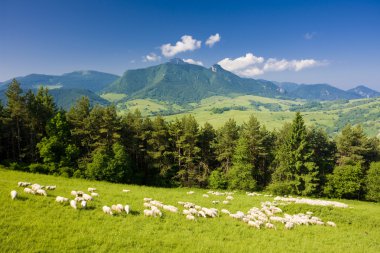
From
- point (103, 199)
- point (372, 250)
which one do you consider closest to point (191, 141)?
point (103, 199)

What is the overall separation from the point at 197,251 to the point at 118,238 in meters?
4.73

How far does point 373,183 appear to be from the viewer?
143 feet

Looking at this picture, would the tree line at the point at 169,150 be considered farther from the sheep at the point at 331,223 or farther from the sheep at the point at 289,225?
the sheep at the point at 289,225

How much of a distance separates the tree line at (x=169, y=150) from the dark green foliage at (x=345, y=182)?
0.16 meters

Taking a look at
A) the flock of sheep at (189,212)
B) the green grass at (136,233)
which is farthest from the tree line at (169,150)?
the green grass at (136,233)

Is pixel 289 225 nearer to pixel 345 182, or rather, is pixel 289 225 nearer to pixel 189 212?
pixel 189 212

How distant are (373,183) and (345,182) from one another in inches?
198

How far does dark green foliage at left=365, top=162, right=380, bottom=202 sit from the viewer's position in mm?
43031

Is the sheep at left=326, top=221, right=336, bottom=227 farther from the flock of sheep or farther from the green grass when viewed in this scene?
the green grass

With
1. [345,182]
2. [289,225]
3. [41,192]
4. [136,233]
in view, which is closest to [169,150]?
[41,192]

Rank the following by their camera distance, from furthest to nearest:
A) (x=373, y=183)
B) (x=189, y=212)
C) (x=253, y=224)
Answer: (x=373, y=183), (x=189, y=212), (x=253, y=224)

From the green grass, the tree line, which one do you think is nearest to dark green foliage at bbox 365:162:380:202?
the tree line

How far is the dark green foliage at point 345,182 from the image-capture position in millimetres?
43719

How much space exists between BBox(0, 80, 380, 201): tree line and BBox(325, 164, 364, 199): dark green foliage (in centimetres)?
16
